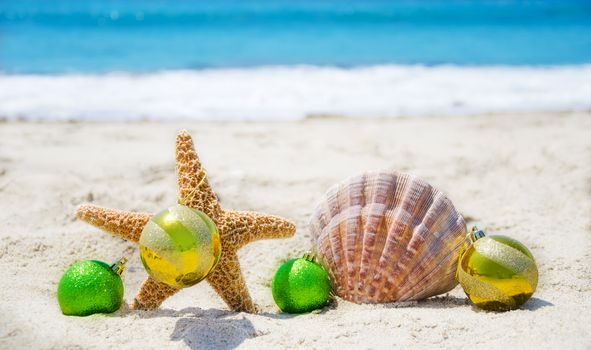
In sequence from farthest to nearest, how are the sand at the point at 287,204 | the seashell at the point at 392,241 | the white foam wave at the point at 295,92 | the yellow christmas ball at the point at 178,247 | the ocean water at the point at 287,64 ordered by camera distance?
the ocean water at the point at 287,64, the white foam wave at the point at 295,92, the seashell at the point at 392,241, the sand at the point at 287,204, the yellow christmas ball at the point at 178,247

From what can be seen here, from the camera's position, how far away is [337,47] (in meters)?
16.8

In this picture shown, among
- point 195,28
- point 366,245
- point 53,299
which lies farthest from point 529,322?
point 195,28

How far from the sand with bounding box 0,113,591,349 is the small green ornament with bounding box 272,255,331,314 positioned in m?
0.06

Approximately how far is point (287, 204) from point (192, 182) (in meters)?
1.69

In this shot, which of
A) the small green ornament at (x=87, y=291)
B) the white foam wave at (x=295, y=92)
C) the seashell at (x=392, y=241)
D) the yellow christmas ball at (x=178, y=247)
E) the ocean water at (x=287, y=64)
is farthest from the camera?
the ocean water at (x=287, y=64)

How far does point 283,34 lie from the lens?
21.1 meters

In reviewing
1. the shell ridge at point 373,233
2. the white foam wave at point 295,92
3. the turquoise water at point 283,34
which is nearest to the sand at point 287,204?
the shell ridge at point 373,233

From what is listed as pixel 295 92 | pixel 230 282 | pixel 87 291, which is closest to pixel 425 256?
pixel 230 282

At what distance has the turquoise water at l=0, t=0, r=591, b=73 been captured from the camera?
14.0m

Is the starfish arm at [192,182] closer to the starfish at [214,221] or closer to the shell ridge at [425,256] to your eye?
the starfish at [214,221]

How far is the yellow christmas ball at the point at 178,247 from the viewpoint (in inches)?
106

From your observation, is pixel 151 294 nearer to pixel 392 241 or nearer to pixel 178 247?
pixel 178 247

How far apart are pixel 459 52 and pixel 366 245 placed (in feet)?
42.9

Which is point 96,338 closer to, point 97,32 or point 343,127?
point 343,127
